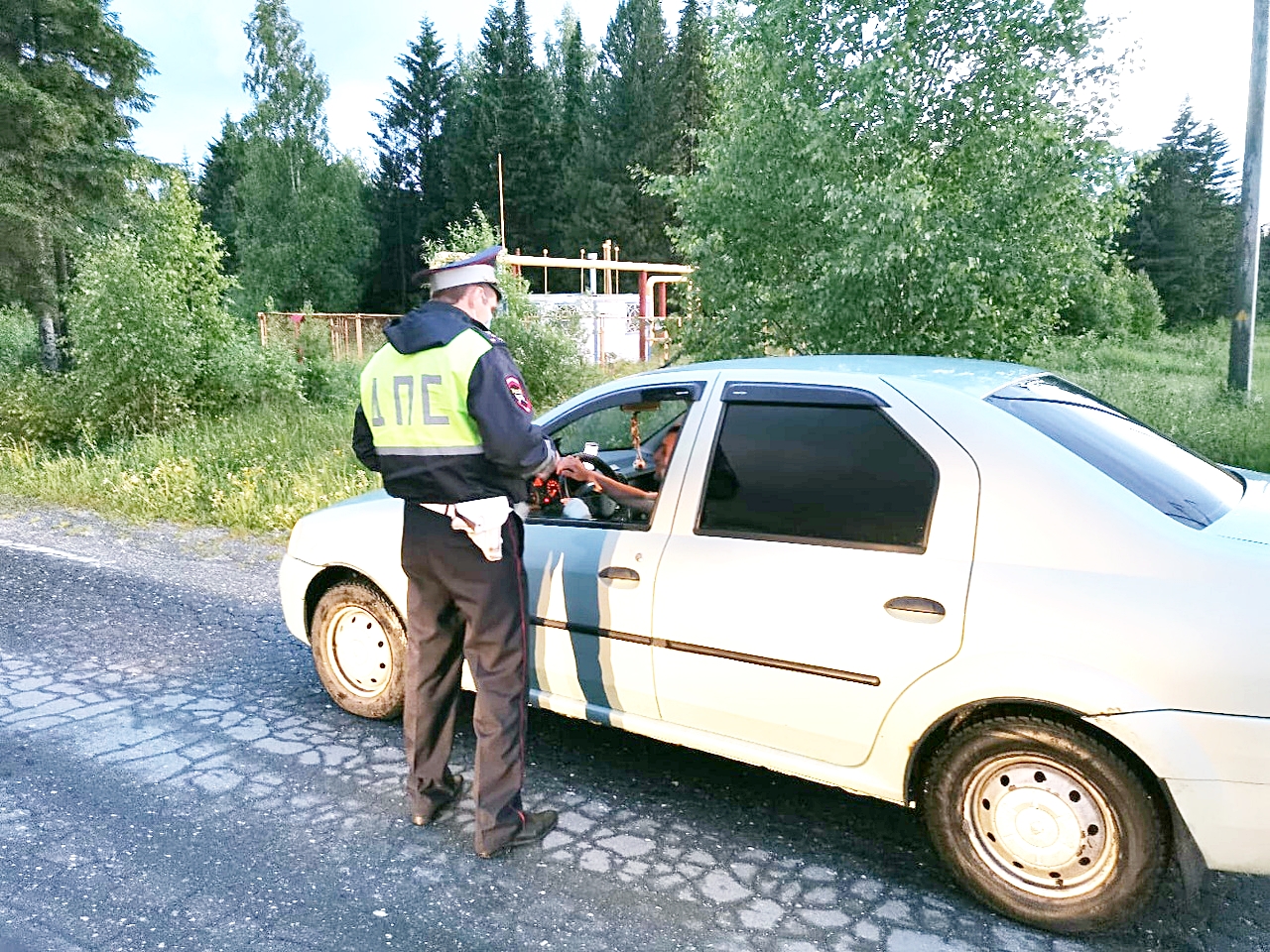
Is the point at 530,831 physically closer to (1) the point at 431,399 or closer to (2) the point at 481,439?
(2) the point at 481,439

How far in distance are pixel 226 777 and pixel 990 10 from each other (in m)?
8.77

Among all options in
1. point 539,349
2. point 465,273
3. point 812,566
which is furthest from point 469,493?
point 539,349

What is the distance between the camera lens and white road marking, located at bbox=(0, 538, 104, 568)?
25.9ft

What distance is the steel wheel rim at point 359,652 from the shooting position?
4465 mm

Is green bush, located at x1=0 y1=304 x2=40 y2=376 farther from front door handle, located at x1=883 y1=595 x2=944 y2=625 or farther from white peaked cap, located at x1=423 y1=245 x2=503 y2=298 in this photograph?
front door handle, located at x1=883 y1=595 x2=944 y2=625

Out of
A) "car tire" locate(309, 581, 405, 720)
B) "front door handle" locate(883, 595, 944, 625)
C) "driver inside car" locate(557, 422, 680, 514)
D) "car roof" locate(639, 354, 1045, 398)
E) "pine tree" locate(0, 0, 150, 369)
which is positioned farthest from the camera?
"pine tree" locate(0, 0, 150, 369)

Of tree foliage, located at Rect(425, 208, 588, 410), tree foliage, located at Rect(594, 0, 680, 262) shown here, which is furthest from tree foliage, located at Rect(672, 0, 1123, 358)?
tree foliage, located at Rect(594, 0, 680, 262)

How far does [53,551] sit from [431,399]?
646 centimetres

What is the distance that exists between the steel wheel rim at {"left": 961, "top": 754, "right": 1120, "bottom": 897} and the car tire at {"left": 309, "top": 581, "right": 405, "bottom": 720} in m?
2.47

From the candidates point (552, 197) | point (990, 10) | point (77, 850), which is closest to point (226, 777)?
point (77, 850)

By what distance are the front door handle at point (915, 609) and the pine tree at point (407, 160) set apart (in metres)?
53.6

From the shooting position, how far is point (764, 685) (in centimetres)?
329

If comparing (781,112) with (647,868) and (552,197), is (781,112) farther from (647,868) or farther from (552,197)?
(552,197)

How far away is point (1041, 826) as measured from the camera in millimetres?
2918
